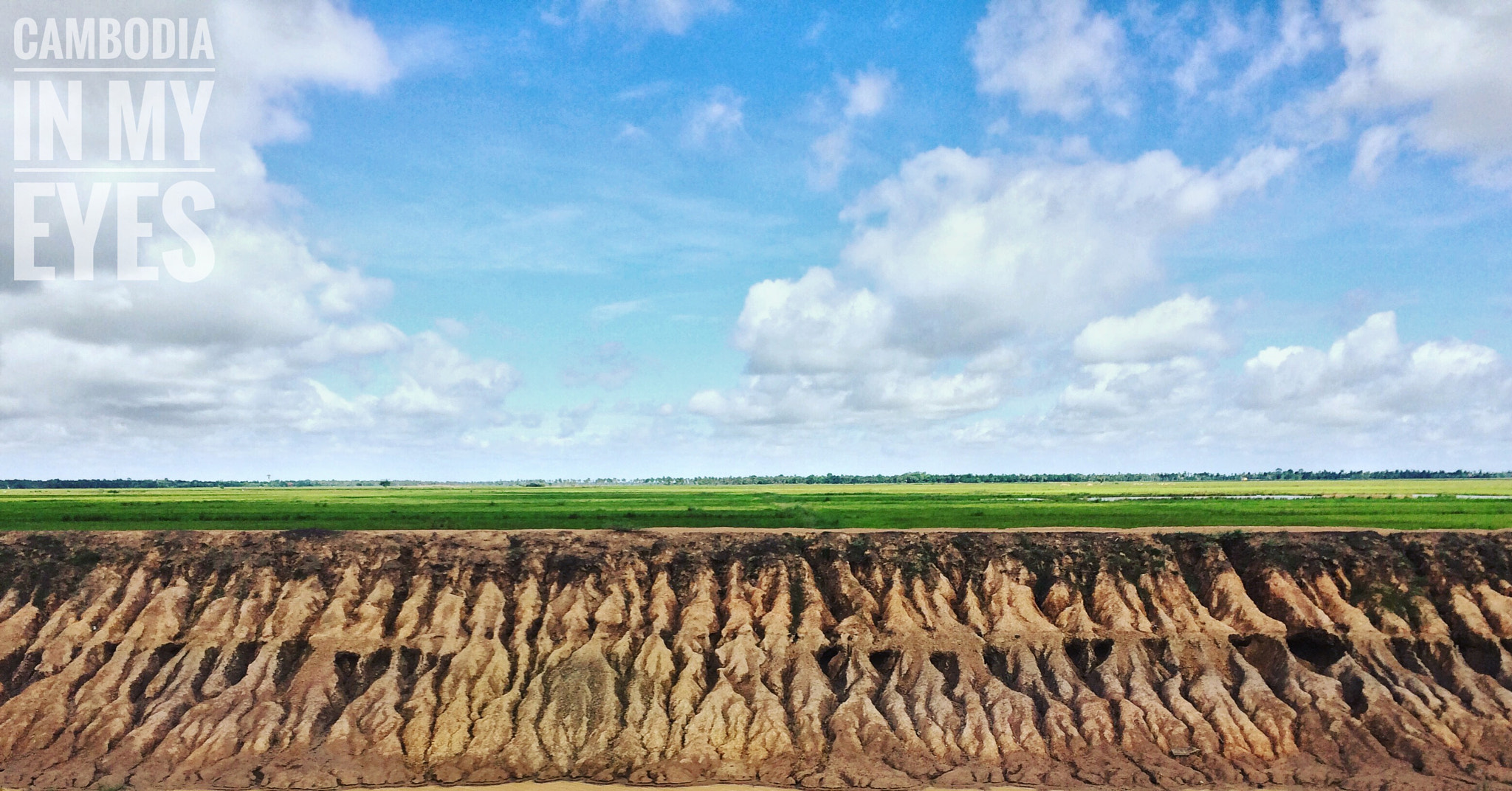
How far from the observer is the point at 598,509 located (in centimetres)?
8819

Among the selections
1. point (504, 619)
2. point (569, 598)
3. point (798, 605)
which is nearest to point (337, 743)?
point (504, 619)

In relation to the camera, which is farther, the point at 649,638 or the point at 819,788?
the point at 649,638

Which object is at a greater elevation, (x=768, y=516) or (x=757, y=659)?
(x=768, y=516)

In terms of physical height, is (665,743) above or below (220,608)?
below

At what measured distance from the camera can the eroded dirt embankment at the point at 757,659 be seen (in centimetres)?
4481

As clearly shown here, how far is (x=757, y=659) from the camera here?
170 feet

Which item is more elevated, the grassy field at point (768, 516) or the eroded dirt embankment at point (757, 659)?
the grassy field at point (768, 516)

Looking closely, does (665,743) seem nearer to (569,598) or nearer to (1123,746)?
(569,598)

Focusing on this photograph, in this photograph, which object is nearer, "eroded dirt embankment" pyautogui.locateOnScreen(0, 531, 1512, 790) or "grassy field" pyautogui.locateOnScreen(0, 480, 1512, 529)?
"eroded dirt embankment" pyautogui.locateOnScreen(0, 531, 1512, 790)

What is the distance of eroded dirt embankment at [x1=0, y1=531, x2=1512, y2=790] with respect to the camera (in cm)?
4481

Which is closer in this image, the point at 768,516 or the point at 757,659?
the point at 757,659

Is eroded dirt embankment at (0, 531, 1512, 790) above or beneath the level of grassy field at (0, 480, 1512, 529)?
beneath

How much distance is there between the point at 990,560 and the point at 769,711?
62.7 ft

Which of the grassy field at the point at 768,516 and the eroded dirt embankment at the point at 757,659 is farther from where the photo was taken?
the grassy field at the point at 768,516
